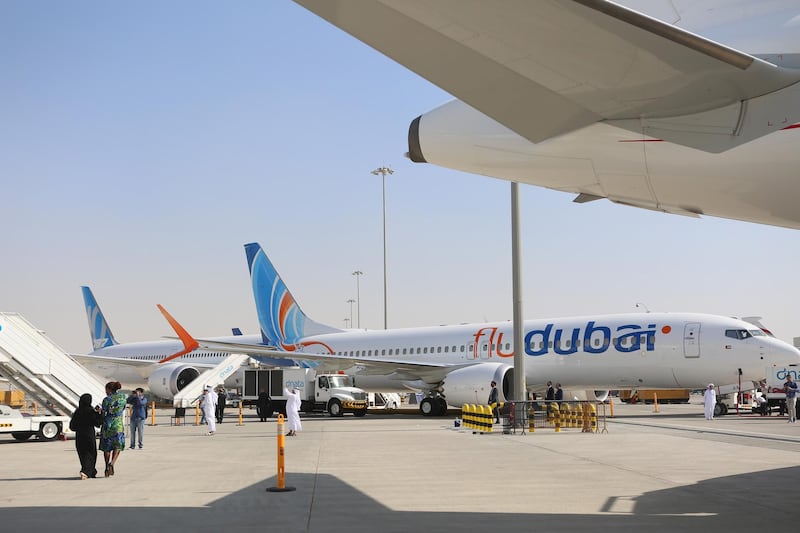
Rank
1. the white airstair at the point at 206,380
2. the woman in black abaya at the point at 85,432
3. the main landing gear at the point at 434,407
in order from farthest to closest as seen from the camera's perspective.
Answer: the white airstair at the point at 206,380 → the main landing gear at the point at 434,407 → the woman in black abaya at the point at 85,432

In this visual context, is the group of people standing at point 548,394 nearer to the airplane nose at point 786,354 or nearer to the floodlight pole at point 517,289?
the floodlight pole at point 517,289

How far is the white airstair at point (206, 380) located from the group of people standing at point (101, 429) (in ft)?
63.1

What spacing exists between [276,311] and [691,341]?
22112 millimetres

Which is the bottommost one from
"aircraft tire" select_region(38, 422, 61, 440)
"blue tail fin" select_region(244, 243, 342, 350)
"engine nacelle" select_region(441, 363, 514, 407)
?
"aircraft tire" select_region(38, 422, 61, 440)

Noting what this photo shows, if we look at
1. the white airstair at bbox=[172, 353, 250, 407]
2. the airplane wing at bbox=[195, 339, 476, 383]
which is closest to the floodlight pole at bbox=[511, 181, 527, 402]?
the airplane wing at bbox=[195, 339, 476, 383]

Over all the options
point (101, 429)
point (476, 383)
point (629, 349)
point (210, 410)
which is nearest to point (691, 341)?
point (629, 349)

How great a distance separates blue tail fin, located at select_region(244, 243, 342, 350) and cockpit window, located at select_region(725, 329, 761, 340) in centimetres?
2056

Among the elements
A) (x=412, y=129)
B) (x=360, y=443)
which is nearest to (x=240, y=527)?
(x=412, y=129)

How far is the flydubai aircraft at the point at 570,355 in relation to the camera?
1029 inches

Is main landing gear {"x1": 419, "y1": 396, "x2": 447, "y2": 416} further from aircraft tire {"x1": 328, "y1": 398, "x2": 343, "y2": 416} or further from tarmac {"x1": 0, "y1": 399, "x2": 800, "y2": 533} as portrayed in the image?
tarmac {"x1": 0, "y1": 399, "x2": 800, "y2": 533}

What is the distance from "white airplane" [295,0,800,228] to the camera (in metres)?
5.21

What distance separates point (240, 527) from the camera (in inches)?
326

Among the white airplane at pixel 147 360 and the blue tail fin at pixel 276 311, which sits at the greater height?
the blue tail fin at pixel 276 311

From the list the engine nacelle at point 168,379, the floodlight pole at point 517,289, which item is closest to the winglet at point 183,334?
the engine nacelle at point 168,379
